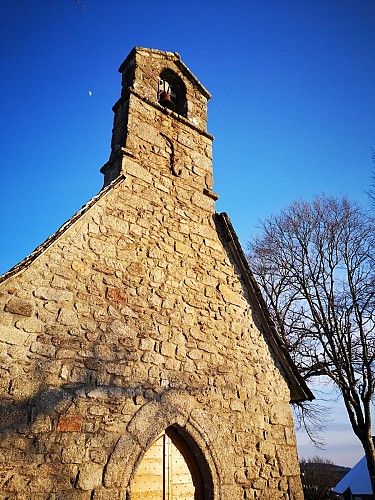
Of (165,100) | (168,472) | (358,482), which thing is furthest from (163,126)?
(358,482)

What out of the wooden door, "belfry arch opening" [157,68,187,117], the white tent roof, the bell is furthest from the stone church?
the white tent roof

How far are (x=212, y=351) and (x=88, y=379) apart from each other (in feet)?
Answer: 6.53

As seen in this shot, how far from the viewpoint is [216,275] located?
19.5 ft

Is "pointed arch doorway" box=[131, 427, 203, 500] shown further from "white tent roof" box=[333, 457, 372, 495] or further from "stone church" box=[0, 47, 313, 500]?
"white tent roof" box=[333, 457, 372, 495]

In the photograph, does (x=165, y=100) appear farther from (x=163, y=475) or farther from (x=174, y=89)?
(x=163, y=475)

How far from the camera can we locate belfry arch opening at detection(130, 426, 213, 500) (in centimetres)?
405

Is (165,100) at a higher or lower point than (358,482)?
higher

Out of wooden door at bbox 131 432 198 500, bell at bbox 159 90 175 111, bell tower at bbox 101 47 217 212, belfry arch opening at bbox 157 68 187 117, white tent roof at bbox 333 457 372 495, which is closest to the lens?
wooden door at bbox 131 432 198 500

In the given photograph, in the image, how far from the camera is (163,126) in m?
6.51

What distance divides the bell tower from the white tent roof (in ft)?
63.8

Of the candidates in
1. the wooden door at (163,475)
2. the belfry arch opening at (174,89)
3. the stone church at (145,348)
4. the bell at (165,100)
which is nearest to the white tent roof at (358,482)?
the stone church at (145,348)

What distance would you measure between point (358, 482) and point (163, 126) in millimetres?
21665

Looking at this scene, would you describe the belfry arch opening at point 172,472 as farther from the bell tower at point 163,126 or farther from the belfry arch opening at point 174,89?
the belfry arch opening at point 174,89

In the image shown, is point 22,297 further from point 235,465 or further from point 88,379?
point 235,465
